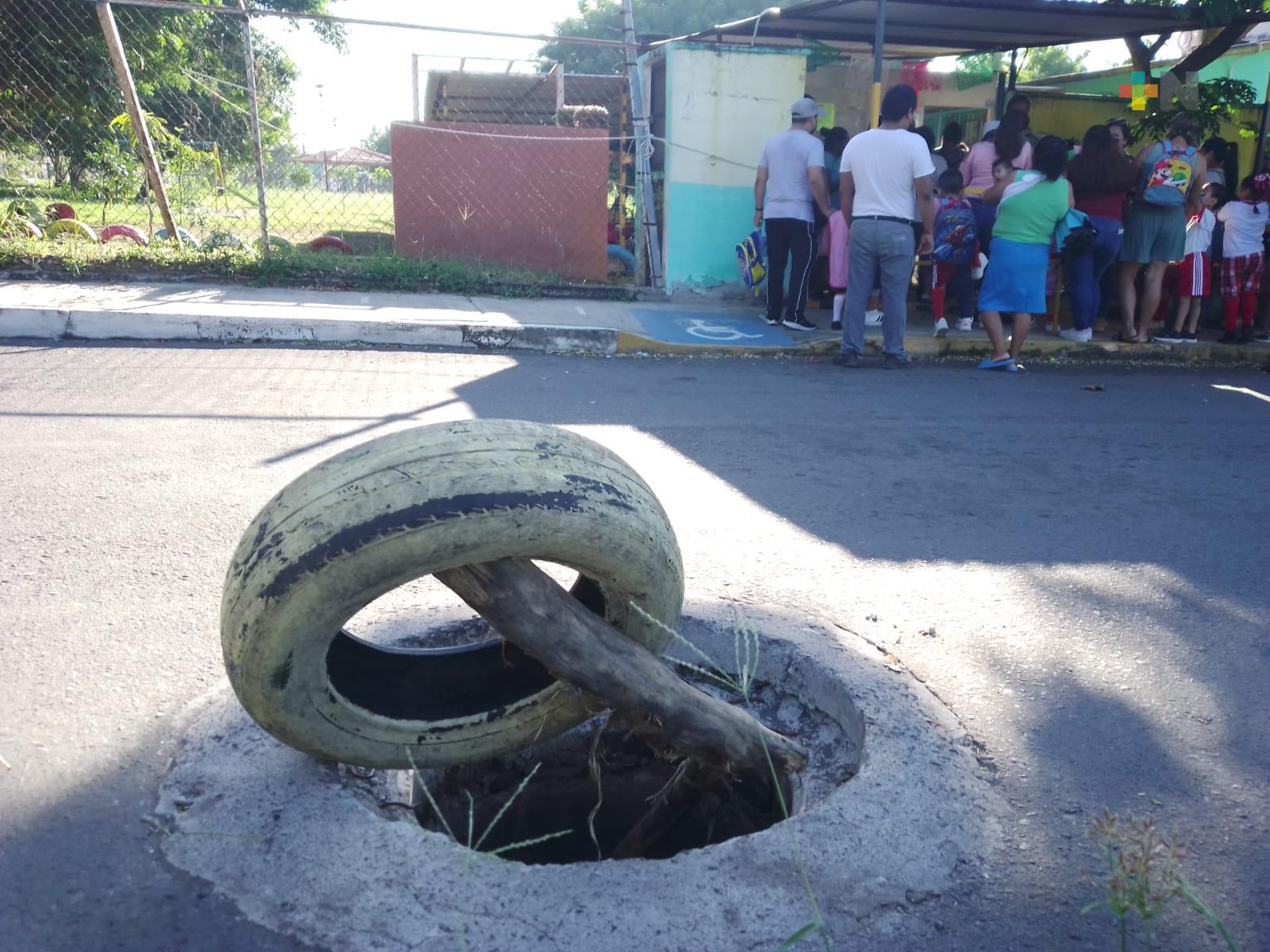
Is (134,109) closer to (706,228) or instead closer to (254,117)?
(254,117)

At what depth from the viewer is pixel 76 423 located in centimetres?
541

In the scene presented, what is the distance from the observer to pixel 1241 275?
9617 mm

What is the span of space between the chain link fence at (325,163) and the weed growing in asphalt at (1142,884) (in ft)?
30.5

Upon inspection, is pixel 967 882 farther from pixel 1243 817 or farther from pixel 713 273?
pixel 713 273

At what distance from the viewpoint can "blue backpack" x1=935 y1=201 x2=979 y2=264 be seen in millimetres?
9016

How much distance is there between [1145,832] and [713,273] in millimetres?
9222

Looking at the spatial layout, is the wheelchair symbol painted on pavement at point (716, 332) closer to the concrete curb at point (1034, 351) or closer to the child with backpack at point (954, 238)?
the concrete curb at point (1034, 351)

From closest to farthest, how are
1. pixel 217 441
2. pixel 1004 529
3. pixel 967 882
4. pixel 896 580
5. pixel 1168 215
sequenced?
pixel 967 882
pixel 896 580
pixel 1004 529
pixel 217 441
pixel 1168 215

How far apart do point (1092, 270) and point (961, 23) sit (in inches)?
128

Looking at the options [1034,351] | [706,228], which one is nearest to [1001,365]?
[1034,351]

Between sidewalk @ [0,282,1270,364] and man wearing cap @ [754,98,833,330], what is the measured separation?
1.31ft

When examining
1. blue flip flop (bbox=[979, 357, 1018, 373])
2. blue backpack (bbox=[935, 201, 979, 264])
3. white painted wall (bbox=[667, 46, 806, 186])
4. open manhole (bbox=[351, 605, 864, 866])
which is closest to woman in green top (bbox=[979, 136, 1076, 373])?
blue flip flop (bbox=[979, 357, 1018, 373])

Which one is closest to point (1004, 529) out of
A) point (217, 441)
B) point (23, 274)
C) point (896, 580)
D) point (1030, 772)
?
point (896, 580)

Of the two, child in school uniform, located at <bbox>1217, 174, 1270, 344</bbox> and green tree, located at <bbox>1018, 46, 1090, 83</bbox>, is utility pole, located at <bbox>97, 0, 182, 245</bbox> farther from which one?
green tree, located at <bbox>1018, 46, 1090, 83</bbox>
